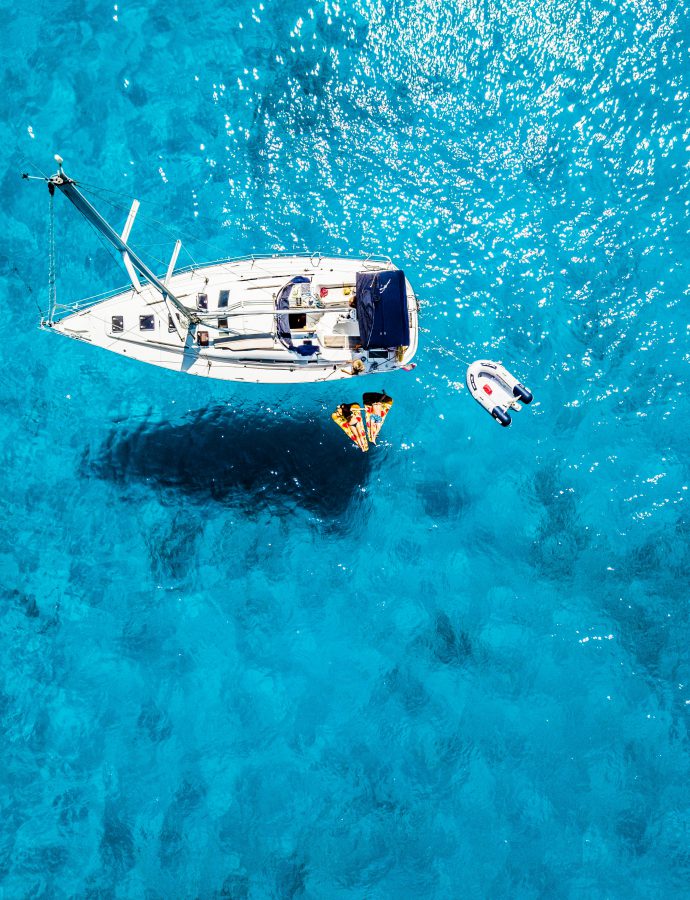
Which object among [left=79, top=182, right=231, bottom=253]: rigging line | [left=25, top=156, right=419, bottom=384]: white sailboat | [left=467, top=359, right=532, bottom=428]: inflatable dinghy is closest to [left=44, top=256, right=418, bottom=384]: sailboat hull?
[left=25, top=156, right=419, bottom=384]: white sailboat

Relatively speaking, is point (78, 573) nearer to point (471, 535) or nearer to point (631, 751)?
point (471, 535)

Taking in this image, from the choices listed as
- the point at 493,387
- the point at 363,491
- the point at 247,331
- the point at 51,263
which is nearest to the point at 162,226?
the point at 51,263

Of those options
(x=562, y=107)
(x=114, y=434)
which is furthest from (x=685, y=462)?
(x=114, y=434)

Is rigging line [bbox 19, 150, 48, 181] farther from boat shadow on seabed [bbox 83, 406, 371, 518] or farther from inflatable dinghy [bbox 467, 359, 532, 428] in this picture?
inflatable dinghy [bbox 467, 359, 532, 428]

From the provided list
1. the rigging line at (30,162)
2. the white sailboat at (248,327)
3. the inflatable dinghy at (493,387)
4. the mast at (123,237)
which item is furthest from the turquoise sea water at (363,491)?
the mast at (123,237)

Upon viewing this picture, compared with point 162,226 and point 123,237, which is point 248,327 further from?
point 162,226
